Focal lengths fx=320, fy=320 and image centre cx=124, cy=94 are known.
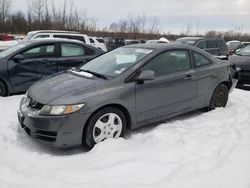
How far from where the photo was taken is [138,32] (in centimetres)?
4469

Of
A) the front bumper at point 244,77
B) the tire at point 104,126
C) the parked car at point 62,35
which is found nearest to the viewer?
the tire at point 104,126

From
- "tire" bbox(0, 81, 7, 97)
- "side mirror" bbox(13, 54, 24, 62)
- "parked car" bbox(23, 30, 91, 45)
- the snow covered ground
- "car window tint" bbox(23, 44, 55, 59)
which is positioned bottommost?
the snow covered ground

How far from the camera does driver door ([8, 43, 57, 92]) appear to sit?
728cm

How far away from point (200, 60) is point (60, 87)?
266 centimetres

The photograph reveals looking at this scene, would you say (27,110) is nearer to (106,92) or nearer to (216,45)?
(106,92)

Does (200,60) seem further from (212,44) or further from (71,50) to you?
(212,44)

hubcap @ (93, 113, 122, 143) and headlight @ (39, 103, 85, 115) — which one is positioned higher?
headlight @ (39, 103, 85, 115)

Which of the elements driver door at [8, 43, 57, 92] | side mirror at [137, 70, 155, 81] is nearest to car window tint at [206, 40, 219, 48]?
driver door at [8, 43, 57, 92]

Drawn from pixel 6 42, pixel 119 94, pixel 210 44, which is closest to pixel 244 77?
pixel 119 94

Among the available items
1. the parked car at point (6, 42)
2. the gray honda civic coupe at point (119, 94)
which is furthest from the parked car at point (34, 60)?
the parked car at point (6, 42)

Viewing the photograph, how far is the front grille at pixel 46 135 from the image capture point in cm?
406

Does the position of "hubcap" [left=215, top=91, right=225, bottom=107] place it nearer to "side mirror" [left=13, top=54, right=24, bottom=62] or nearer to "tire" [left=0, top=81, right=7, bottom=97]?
"side mirror" [left=13, top=54, right=24, bottom=62]

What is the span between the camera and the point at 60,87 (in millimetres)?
4469

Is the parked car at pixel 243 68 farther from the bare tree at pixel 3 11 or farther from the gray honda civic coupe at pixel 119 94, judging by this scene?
the bare tree at pixel 3 11
